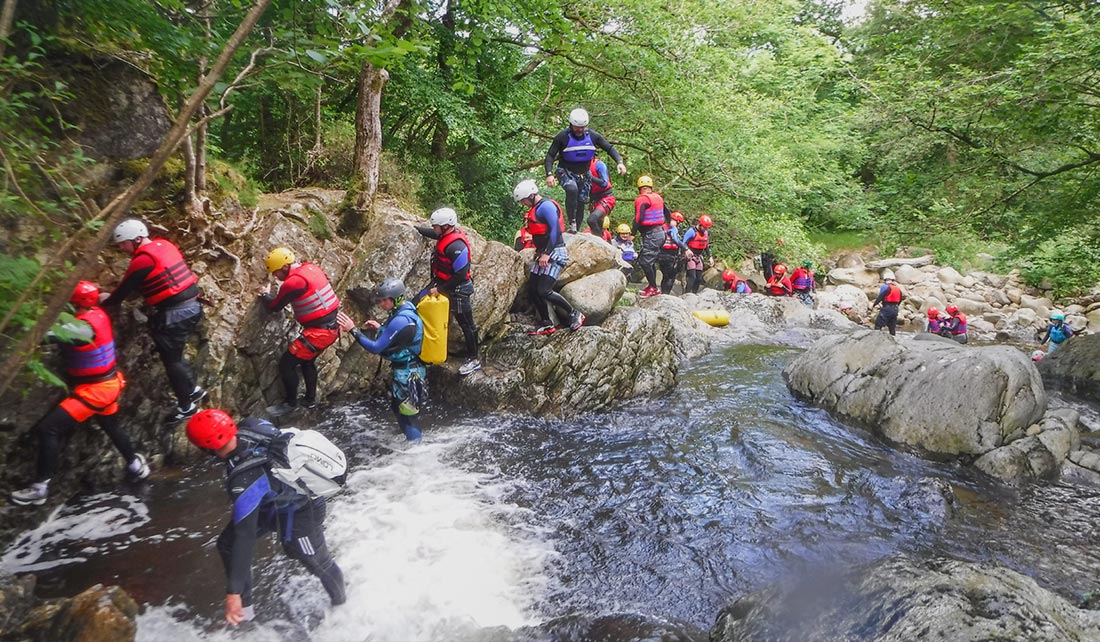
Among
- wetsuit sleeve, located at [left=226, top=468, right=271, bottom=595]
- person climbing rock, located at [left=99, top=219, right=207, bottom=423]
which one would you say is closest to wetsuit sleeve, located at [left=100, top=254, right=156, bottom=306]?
person climbing rock, located at [left=99, top=219, right=207, bottom=423]

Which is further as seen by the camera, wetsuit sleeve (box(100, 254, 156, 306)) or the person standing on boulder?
the person standing on boulder

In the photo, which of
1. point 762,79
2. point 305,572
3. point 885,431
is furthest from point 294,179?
point 762,79

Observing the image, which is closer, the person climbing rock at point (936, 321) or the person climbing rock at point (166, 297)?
the person climbing rock at point (166, 297)

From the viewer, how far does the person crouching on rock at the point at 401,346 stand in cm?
666

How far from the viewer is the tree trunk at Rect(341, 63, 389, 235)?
344 inches

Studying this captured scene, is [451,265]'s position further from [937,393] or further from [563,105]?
[563,105]

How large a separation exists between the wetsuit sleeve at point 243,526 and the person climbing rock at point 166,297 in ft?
9.59

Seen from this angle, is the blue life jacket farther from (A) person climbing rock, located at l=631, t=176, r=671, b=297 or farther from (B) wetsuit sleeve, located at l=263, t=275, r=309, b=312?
(A) person climbing rock, located at l=631, t=176, r=671, b=297

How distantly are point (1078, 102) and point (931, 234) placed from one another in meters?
3.58

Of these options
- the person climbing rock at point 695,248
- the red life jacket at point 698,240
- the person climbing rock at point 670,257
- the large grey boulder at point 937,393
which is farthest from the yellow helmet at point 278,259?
the red life jacket at point 698,240

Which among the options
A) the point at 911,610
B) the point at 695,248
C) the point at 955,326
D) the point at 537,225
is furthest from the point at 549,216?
the point at 955,326

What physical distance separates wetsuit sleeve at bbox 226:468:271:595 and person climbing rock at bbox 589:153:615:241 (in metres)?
7.62

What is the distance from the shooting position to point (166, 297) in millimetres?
5914

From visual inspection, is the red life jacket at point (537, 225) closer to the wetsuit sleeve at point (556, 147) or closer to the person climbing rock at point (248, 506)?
the wetsuit sleeve at point (556, 147)
